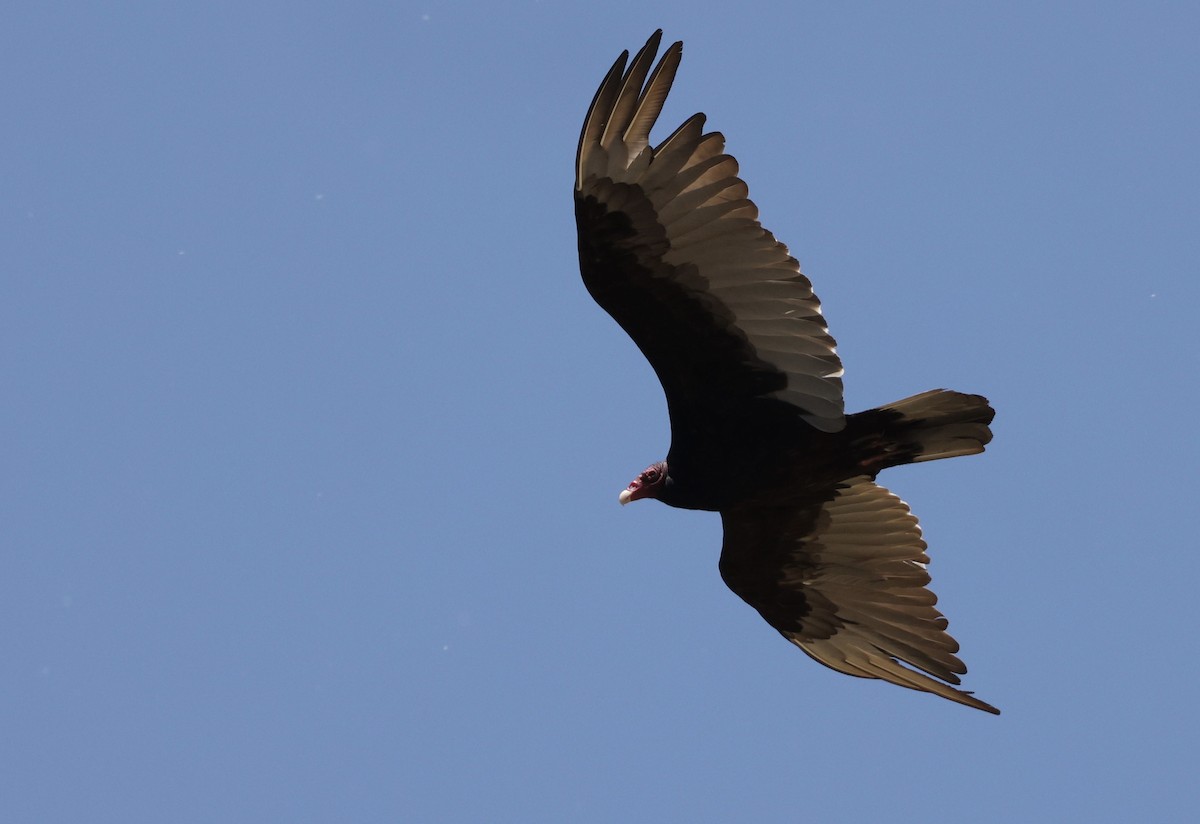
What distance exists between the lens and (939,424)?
25.7 feet

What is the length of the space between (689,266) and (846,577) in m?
2.25

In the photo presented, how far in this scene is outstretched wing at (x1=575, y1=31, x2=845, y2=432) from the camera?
23.4 ft

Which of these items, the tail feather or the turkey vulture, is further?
the tail feather

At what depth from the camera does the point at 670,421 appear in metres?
8.02

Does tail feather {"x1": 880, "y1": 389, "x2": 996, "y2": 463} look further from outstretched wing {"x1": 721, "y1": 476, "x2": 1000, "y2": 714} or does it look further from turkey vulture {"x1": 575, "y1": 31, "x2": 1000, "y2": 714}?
outstretched wing {"x1": 721, "y1": 476, "x2": 1000, "y2": 714}

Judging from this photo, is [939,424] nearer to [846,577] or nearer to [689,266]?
[846,577]

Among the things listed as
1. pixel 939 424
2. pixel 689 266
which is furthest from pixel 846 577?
pixel 689 266

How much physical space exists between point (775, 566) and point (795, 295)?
1.96 metres

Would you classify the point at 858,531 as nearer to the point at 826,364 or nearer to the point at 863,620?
the point at 863,620

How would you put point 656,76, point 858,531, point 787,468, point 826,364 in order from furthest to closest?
point 858,531 < point 787,468 < point 826,364 < point 656,76

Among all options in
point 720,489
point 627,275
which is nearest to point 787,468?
point 720,489

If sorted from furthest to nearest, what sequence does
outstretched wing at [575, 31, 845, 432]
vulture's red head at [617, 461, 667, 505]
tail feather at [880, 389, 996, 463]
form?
vulture's red head at [617, 461, 667, 505] → tail feather at [880, 389, 996, 463] → outstretched wing at [575, 31, 845, 432]

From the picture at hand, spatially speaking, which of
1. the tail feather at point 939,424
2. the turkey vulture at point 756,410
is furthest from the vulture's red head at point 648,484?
the tail feather at point 939,424

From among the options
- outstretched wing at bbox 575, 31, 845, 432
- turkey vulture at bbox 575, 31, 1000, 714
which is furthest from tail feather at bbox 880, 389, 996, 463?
outstretched wing at bbox 575, 31, 845, 432
